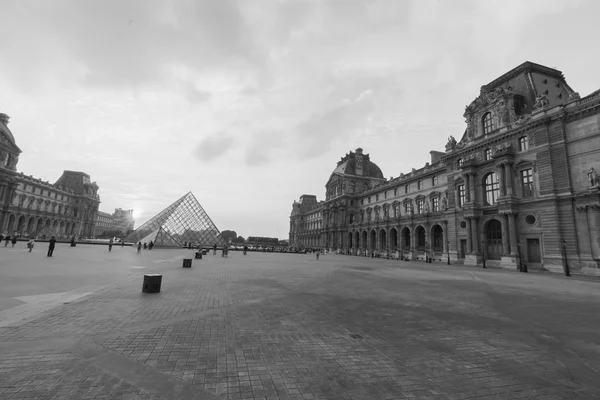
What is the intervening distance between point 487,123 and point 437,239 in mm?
18026

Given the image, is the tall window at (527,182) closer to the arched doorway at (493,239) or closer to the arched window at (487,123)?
the arched doorway at (493,239)

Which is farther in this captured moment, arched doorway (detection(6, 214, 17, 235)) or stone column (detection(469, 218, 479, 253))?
arched doorway (detection(6, 214, 17, 235))

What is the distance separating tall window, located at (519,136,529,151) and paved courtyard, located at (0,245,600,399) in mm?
26897

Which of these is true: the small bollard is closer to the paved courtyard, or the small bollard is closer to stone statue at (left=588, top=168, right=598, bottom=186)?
the paved courtyard

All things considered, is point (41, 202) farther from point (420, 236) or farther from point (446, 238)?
point (446, 238)

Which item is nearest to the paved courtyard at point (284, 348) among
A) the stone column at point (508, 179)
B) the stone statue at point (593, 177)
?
the stone statue at point (593, 177)

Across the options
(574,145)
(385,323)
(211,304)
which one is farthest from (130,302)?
(574,145)

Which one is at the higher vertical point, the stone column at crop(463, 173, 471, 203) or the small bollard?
the stone column at crop(463, 173, 471, 203)

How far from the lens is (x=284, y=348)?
16.9 ft

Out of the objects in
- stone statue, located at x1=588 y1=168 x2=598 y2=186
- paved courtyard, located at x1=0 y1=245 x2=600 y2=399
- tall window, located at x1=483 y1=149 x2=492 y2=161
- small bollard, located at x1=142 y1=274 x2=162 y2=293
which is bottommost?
paved courtyard, located at x1=0 y1=245 x2=600 y2=399

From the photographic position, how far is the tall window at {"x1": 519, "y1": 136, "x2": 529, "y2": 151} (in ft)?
98.5

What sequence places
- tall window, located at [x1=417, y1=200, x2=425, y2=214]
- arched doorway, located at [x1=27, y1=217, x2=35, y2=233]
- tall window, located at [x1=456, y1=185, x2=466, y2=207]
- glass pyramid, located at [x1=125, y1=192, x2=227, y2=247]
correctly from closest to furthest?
1. tall window, located at [x1=456, y1=185, x2=466, y2=207]
2. tall window, located at [x1=417, y1=200, x2=425, y2=214]
3. glass pyramid, located at [x1=125, y1=192, x2=227, y2=247]
4. arched doorway, located at [x1=27, y1=217, x2=35, y2=233]

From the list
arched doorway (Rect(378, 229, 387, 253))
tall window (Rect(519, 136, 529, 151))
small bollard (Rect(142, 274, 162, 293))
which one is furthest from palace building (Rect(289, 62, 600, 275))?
small bollard (Rect(142, 274, 162, 293))

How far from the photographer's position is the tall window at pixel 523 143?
30022 mm
